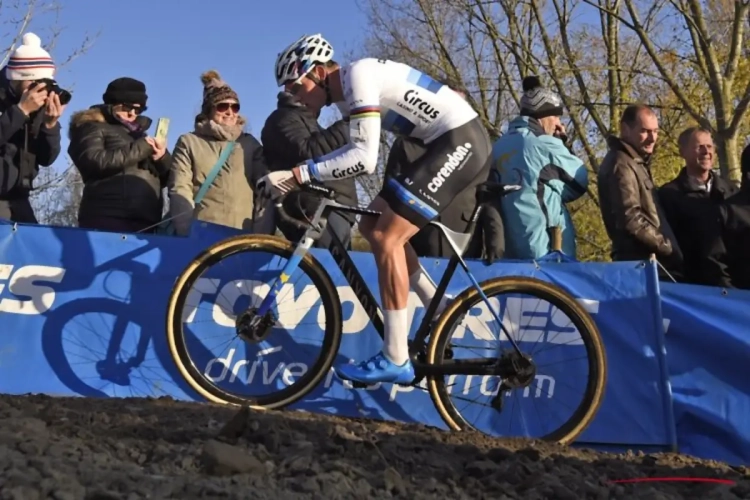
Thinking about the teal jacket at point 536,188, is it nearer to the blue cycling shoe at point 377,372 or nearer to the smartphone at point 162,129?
the blue cycling shoe at point 377,372

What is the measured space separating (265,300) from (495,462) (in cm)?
191

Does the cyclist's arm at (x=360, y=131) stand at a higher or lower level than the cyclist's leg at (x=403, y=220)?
higher

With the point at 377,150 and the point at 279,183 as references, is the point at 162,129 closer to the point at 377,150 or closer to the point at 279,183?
the point at 279,183

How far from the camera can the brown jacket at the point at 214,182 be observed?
662 cm

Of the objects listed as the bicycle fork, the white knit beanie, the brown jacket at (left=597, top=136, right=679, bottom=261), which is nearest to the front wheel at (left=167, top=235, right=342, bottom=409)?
the bicycle fork

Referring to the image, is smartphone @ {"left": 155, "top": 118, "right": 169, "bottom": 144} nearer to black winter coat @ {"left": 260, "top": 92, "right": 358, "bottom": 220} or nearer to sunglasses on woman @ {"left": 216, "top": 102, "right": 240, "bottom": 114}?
sunglasses on woman @ {"left": 216, "top": 102, "right": 240, "bottom": 114}

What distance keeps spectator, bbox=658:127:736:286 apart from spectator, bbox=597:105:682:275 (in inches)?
7.2

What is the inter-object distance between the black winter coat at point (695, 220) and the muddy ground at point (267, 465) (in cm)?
216

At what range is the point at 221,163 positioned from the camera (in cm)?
668

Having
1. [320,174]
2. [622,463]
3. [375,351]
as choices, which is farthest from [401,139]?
[622,463]

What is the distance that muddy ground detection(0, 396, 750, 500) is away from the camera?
9.84ft

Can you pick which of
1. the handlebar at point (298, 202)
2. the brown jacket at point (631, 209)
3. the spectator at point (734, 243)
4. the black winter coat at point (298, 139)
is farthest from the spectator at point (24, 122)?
the spectator at point (734, 243)

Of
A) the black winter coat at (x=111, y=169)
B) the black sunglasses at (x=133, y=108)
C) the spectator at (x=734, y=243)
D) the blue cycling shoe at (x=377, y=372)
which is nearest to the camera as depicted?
the blue cycling shoe at (x=377, y=372)

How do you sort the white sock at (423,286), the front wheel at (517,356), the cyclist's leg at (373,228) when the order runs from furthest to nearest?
the white sock at (423,286), the cyclist's leg at (373,228), the front wheel at (517,356)
